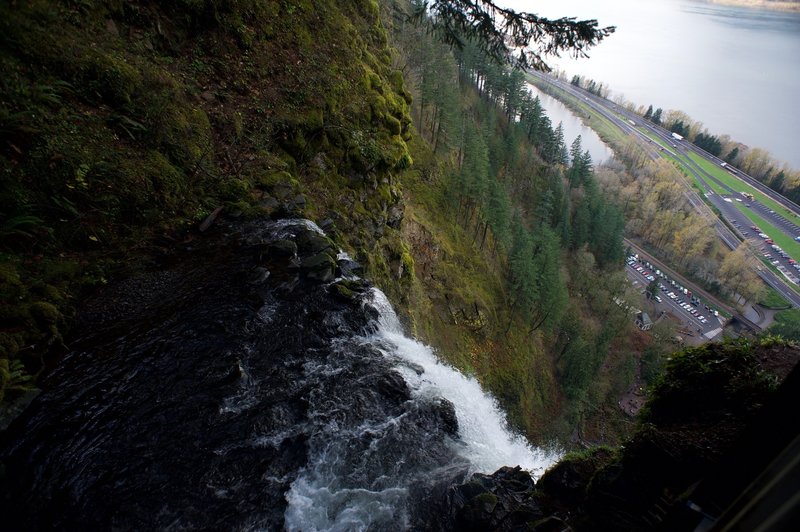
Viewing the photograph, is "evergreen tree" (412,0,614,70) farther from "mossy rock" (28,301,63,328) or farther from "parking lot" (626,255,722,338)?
"parking lot" (626,255,722,338)

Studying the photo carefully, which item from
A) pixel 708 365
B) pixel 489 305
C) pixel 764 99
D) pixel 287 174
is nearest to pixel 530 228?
pixel 489 305

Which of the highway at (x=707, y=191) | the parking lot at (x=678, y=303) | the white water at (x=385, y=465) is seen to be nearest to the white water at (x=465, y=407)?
the white water at (x=385, y=465)

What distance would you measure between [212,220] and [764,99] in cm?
17586

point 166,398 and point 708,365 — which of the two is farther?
point 166,398

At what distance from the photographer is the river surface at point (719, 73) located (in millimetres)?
109250

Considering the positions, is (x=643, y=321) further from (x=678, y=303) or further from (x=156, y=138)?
(x=156, y=138)

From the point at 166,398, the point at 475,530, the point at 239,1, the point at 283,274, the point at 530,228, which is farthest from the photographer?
the point at 530,228

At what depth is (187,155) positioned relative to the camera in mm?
10164

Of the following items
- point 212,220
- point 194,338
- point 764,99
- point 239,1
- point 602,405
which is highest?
point 764,99

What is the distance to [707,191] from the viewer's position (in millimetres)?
88125

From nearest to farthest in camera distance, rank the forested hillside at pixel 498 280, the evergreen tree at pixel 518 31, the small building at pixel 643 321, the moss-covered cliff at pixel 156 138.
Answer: the moss-covered cliff at pixel 156 138, the evergreen tree at pixel 518 31, the forested hillside at pixel 498 280, the small building at pixel 643 321

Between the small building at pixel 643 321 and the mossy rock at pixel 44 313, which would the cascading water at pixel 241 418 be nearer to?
the mossy rock at pixel 44 313

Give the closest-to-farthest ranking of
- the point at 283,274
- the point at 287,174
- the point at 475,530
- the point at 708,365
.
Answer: the point at 708,365 < the point at 475,530 < the point at 283,274 < the point at 287,174

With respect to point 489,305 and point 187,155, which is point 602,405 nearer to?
point 489,305
